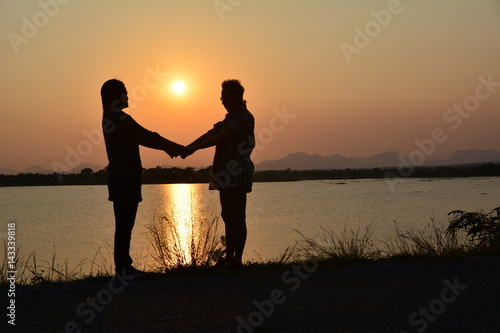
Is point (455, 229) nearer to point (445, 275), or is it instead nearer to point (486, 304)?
point (445, 275)

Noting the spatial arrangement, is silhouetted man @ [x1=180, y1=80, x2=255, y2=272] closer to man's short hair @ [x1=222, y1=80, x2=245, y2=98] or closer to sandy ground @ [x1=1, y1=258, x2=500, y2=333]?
man's short hair @ [x1=222, y1=80, x2=245, y2=98]

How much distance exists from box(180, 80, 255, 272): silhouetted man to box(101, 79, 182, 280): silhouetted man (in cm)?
94

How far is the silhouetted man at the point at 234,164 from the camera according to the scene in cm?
673

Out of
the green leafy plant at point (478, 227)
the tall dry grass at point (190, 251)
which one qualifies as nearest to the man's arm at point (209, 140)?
the tall dry grass at point (190, 251)

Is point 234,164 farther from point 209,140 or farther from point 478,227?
point 478,227

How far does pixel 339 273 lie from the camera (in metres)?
6.51

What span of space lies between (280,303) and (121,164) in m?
2.53

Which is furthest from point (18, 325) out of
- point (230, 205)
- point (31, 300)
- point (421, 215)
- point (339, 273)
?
point (421, 215)

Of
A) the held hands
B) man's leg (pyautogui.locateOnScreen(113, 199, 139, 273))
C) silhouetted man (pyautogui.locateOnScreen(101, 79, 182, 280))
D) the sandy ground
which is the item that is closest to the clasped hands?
the held hands

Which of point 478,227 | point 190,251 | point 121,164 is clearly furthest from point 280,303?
point 478,227

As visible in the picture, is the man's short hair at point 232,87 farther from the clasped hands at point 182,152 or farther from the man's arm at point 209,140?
the clasped hands at point 182,152

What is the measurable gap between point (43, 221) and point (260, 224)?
1117cm

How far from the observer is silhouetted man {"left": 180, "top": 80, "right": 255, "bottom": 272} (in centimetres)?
673

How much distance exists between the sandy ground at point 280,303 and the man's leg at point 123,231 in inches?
10.0
